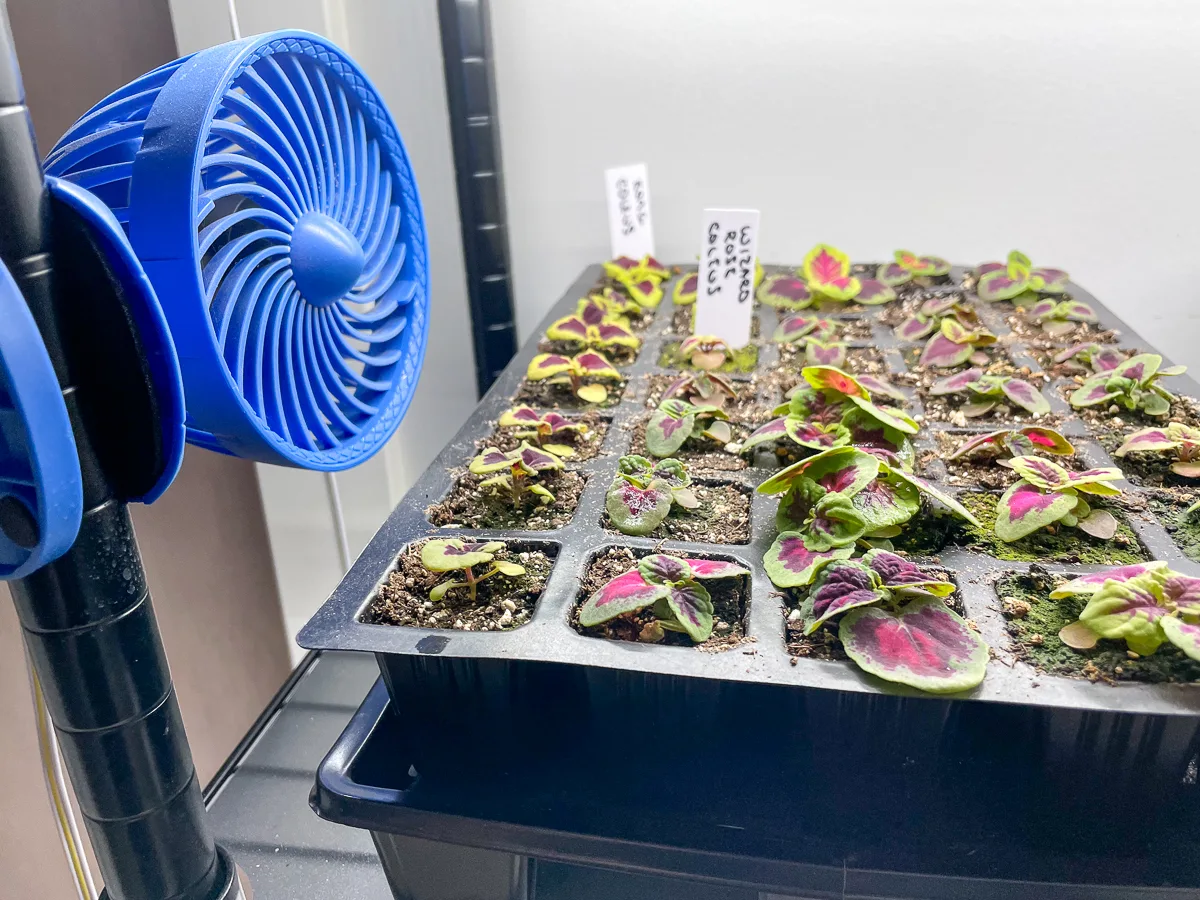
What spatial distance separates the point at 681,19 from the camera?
1.30 metres

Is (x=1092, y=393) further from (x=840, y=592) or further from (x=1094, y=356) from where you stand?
(x=840, y=592)

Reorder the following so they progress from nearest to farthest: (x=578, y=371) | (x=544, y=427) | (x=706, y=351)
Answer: (x=544, y=427) → (x=578, y=371) → (x=706, y=351)

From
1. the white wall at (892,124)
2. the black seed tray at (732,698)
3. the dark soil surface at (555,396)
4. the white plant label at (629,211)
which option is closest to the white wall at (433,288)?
the white wall at (892,124)

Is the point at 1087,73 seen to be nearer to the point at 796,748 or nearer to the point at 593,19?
the point at 593,19

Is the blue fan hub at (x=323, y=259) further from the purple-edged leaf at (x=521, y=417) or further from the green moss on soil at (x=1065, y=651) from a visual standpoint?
the green moss on soil at (x=1065, y=651)

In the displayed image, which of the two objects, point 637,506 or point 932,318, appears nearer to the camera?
point 637,506

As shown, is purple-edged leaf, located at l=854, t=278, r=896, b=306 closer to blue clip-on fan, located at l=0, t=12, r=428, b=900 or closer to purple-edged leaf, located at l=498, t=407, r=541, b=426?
purple-edged leaf, located at l=498, t=407, r=541, b=426

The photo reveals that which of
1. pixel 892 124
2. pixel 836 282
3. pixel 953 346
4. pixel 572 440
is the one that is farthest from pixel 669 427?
pixel 892 124

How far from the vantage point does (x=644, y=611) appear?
0.65m

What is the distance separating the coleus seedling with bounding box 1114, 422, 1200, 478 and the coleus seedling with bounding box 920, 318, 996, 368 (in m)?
0.27

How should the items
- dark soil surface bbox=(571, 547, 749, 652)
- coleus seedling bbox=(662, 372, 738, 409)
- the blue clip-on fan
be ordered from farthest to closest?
coleus seedling bbox=(662, 372, 738, 409)
dark soil surface bbox=(571, 547, 749, 652)
the blue clip-on fan

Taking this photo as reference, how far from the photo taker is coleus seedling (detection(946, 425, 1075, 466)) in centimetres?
81

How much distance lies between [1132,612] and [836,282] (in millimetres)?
809

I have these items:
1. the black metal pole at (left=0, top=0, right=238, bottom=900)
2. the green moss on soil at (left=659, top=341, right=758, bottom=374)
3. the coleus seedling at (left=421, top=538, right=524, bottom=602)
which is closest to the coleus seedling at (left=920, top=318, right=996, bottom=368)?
the green moss on soil at (left=659, top=341, right=758, bottom=374)
